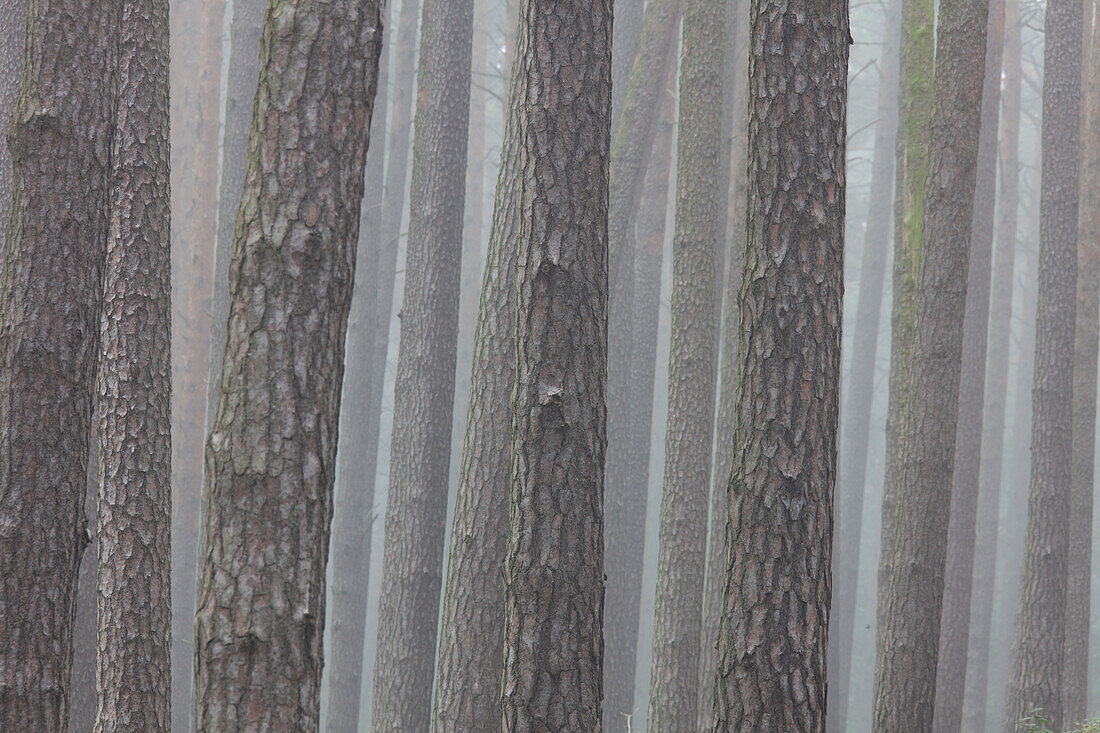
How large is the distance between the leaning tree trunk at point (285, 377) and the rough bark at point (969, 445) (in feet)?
21.1

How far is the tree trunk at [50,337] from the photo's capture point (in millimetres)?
3527

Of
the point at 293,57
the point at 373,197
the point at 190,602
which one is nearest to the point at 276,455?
the point at 293,57

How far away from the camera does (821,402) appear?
4.03m

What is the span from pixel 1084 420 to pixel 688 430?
164 inches

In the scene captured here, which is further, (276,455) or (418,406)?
(418,406)

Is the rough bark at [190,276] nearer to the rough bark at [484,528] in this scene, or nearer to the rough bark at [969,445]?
the rough bark at [484,528]

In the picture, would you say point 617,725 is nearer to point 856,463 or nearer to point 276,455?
point 276,455

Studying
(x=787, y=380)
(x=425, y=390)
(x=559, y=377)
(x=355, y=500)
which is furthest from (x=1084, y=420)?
(x=355, y=500)

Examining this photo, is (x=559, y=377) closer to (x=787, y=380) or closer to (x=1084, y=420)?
(x=787, y=380)

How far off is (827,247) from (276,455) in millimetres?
2403

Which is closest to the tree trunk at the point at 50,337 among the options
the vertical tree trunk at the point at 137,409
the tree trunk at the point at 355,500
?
the vertical tree trunk at the point at 137,409

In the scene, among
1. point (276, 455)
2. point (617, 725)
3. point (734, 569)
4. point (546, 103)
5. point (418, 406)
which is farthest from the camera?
point (617, 725)

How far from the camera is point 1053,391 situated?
8.08 m

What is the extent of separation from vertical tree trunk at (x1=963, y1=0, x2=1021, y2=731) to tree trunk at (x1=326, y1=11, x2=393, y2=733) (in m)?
9.45
